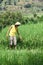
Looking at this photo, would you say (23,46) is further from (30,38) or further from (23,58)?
(23,58)

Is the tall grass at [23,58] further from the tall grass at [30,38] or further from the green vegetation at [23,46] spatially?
the tall grass at [30,38]

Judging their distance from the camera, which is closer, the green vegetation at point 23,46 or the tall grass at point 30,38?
the green vegetation at point 23,46

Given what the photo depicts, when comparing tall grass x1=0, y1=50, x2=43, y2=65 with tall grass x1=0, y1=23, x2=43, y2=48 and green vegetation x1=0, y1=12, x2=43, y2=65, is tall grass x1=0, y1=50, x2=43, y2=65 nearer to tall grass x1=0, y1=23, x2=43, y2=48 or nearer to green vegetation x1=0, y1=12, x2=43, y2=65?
green vegetation x1=0, y1=12, x2=43, y2=65

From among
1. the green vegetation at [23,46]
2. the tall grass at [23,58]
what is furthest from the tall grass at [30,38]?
the tall grass at [23,58]

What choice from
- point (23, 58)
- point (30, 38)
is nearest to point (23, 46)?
point (30, 38)

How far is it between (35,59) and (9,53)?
900 mm

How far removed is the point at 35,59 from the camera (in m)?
9.48

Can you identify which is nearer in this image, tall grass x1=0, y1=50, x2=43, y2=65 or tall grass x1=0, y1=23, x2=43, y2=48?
tall grass x1=0, y1=50, x2=43, y2=65

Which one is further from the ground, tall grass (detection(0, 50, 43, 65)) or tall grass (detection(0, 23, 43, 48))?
tall grass (detection(0, 50, 43, 65))

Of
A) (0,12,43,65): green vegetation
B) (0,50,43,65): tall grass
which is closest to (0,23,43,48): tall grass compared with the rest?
(0,12,43,65): green vegetation

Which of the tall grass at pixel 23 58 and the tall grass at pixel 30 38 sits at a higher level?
the tall grass at pixel 23 58

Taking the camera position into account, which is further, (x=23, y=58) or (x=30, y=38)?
(x=30, y=38)

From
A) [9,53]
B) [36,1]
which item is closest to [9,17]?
[9,53]

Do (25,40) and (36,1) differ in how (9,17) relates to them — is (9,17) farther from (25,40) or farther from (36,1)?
(36,1)
